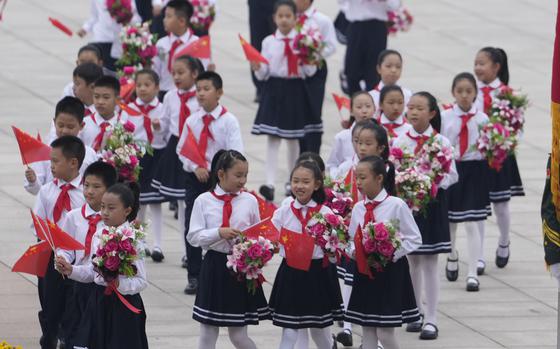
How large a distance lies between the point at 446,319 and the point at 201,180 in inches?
85.2

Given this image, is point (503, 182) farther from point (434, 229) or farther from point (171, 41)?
point (171, 41)

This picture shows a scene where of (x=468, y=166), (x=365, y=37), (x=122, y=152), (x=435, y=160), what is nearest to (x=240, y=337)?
(x=122, y=152)

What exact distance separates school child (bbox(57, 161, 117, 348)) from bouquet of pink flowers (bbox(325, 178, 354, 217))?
143 centimetres

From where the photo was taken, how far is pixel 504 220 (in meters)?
13.4

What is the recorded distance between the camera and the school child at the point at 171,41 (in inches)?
590

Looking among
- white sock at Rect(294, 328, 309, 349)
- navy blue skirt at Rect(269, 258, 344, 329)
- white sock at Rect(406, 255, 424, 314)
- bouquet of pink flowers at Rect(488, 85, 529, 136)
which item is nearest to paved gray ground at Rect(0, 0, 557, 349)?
white sock at Rect(406, 255, 424, 314)

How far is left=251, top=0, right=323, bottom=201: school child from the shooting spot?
15117 millimetres

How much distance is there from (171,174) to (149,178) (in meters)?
0.41

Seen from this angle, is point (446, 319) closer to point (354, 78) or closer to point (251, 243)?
point (251, 243)

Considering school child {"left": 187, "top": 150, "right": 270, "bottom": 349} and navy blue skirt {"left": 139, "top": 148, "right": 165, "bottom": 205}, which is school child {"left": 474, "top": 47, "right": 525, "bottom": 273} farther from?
school child {"left": 187, "top": 150, "right": 270, "bottom": 349}

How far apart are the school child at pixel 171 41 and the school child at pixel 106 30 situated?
1.65 metres

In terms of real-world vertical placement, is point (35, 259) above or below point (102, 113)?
below

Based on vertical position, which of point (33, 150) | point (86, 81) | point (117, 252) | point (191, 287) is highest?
point (86, 81)

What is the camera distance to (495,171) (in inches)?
522
